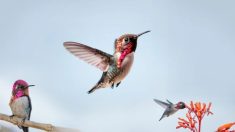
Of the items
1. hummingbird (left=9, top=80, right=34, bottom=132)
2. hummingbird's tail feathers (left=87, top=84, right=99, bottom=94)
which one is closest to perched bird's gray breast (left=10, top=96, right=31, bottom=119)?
hummingbird (left=9, top=80, right=34, bottom=132)

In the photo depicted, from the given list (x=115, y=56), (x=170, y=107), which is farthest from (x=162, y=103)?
(x=115, y=56)

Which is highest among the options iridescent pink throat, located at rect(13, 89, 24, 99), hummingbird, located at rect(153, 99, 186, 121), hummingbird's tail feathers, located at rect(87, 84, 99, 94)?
hummingbird's tail feathers, located at rect(87, 84, 99, 94)

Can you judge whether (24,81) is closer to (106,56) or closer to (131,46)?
(106,56)

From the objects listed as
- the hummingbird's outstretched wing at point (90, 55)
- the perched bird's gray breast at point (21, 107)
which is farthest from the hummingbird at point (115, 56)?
the perched bird's gray breast at point (21, 107)

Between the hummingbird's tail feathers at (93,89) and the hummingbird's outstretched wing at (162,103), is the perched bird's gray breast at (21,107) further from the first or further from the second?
the hummingbird's outstretched wing at (162,103)

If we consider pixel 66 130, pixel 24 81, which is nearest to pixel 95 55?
pixel 24 81

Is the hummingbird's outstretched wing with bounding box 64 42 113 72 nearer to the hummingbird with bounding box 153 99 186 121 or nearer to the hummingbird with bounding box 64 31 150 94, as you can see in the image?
the hummingbird with bounding box 64 31 150 94

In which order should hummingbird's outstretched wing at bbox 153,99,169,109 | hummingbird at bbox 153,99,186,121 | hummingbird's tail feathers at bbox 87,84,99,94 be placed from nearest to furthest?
hummingbird's tail feathers at bbox 87,84,99,94 → hummingbird at bbox 153,99,186,121 → hummingbird's outstretched wing at bbox 153,99,169,109

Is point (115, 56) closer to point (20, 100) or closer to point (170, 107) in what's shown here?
point (170, 107)

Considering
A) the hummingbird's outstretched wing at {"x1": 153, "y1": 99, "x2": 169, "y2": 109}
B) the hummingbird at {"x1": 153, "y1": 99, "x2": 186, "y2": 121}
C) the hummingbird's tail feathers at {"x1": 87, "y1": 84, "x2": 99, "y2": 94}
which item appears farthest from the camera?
the hummingbird's outstretched wing at {"x1": 153, "y1": 99, "x2": 169, "y2": 109}
